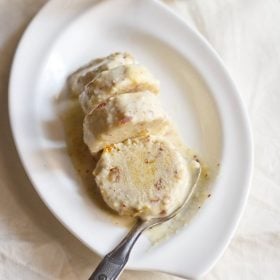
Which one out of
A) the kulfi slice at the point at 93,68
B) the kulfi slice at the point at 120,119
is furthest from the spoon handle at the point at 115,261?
the kulfi slice at the point at 93,68

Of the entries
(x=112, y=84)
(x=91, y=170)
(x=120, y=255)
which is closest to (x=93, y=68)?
(x=112, y=84)

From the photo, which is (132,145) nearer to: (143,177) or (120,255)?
(143,177)

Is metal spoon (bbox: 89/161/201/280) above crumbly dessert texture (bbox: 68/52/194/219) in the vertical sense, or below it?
below

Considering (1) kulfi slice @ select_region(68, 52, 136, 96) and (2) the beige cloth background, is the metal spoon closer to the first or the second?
(2) the beige cloth background

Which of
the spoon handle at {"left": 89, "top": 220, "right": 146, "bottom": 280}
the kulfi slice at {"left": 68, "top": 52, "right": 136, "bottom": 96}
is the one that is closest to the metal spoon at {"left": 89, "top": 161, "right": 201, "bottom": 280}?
the spoon handle at {"left": 89, "top": 220, "right": 146, "bottom": 280}

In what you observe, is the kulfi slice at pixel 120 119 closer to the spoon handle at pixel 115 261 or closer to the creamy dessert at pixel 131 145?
the creamy dessert at pixel 131 145
